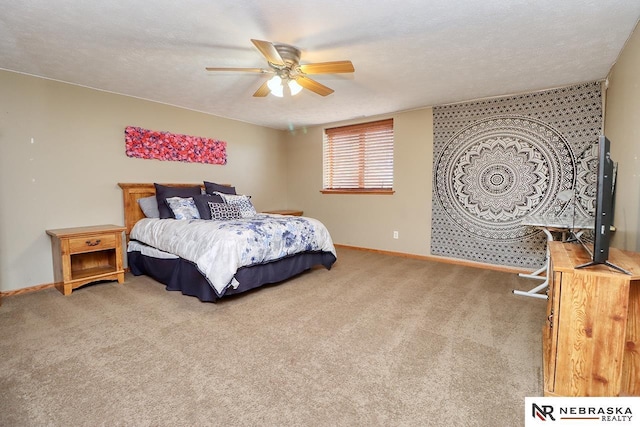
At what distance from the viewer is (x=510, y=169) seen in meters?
3.56

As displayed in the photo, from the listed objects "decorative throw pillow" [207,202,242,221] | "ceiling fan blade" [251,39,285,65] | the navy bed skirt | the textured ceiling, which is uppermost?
the textured ceiling

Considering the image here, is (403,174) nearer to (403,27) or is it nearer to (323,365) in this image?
(403,27)

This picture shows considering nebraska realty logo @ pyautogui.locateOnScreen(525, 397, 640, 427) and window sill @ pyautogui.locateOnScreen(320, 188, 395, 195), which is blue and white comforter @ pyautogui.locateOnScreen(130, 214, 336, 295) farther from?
nebraska realty logo @ pyautogui.locateOnScreen(525, 397, 640, 427)

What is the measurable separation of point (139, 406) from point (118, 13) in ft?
7.55

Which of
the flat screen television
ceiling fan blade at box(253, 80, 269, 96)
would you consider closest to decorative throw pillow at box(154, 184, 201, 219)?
ceiling fan blade at box(253, 80, 269, 96)

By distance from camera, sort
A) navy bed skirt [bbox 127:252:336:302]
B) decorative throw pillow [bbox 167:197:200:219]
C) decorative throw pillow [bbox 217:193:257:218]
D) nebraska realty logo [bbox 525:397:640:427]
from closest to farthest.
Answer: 1. nebraska realty logo [bbox 525:397:640:427]
2. navy bed skirt [bbox 127:252:336:302]
3. decorative throw pillow [bbox 167:197:200:219]
4. decorative throw pillow [bbox 217:193:257:218]

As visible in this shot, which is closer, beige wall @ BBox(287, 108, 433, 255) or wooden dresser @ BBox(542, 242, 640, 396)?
wooden dresser @ BBox(542, 242, 640, 396)

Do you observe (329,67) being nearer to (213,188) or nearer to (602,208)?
(602,208)

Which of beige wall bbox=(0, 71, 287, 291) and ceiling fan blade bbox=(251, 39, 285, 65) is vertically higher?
ceiling fan blade bbox=(251, 39, 285, 65)

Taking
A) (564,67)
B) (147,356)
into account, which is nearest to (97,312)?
(147,356)

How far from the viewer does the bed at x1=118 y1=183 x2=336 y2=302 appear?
2.57 metres

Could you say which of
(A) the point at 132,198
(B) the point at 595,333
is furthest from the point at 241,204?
(B) the point at 595,333

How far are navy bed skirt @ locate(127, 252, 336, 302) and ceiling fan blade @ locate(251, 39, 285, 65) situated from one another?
1775 mm

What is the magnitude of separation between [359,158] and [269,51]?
10.00ft
